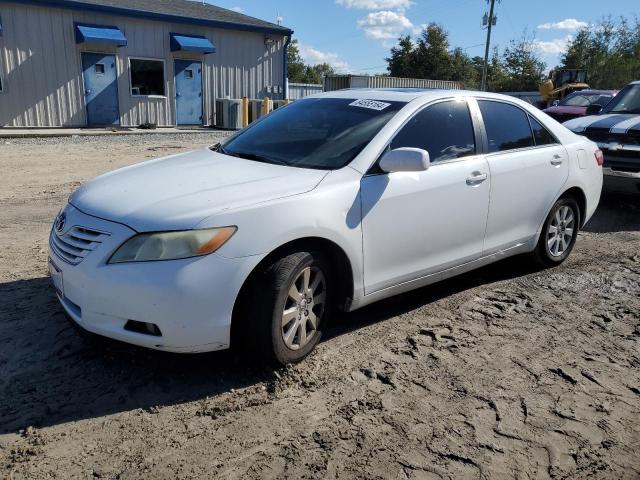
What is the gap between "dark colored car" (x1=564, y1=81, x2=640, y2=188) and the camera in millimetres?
7430

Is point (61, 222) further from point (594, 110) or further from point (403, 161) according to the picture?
point (594, 110)

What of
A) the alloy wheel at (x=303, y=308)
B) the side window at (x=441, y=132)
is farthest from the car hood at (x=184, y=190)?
the side window at (x=441, y=132)

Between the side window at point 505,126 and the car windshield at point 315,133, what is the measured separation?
91 cm

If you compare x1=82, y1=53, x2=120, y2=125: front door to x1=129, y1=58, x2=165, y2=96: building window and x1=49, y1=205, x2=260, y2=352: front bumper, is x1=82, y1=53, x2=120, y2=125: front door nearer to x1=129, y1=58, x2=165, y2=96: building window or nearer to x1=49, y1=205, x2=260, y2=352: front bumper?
x1=129, y1=58, x2=165, y2=96: building window

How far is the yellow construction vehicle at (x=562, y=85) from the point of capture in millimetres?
23462

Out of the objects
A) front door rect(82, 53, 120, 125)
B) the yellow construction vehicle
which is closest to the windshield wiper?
front door rect(82, 53, 120, 125)

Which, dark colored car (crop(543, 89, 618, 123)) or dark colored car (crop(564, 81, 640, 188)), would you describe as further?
dark colored car (crop(543, 89, 618, 123))

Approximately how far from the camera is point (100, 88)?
18.8 meters

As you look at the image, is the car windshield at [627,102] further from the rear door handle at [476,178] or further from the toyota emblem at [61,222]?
the toyota emblem at [61,222]

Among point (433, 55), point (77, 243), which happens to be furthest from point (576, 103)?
point (433, 55)

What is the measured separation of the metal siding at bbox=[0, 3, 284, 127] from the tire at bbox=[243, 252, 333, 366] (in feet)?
56.4

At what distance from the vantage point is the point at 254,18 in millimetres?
23547

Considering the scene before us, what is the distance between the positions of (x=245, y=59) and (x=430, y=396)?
68.4 feet

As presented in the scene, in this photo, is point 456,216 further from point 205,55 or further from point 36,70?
point 205,55
